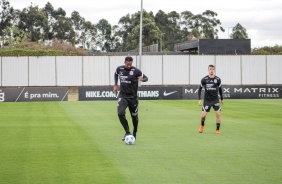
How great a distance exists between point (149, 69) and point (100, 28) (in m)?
59.3

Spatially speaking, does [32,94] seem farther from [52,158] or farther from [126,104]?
[52,158]

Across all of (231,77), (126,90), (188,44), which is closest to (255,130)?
(126,90)

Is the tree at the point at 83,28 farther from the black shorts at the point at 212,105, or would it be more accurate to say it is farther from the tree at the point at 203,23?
the black shorts at the point at 212,105

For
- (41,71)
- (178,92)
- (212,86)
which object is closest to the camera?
(212,86)

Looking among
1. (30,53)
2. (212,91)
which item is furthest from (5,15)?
(212,91)

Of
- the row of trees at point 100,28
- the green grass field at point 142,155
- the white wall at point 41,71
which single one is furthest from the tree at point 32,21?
the green grass field at point 142,155

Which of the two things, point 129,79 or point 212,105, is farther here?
point 212,105

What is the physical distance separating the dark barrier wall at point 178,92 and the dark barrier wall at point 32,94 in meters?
1.50

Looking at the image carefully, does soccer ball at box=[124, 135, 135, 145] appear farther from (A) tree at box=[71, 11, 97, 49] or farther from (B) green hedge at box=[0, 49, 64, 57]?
(A) tree at box=[71, 11, 97, 49]

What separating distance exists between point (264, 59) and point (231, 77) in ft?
10.9

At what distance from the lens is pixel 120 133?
60.0 feet

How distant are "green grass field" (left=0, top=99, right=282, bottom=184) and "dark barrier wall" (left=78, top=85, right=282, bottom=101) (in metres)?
25.5

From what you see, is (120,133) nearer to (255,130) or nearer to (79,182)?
(255,130)

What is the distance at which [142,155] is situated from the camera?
520 inches
